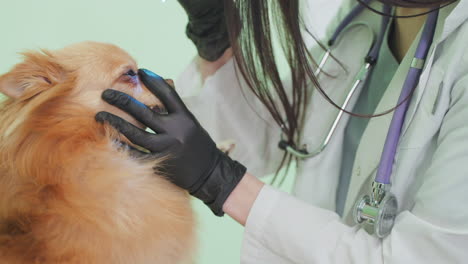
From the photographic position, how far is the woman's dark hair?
0.94m

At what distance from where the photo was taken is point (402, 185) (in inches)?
32.7

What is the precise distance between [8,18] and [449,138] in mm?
1282

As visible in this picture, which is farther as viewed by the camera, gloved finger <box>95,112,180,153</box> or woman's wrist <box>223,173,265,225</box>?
woman's wrist <box>223,173,265,225</box>

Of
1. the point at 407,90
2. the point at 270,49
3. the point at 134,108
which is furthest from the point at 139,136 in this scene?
the point at 407,90

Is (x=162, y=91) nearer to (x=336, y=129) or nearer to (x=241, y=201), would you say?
(x=241, y=201)

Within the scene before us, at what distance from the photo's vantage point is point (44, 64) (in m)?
0.72

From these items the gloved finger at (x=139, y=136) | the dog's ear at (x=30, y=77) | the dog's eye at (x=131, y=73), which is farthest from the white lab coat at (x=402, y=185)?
the dog's ear at (x=30, y=77)

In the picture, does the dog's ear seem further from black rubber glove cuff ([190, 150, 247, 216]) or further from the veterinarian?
black rubber glove cuff ([190, 150, 247, 216])

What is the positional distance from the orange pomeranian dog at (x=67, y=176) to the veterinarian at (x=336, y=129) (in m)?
0.05

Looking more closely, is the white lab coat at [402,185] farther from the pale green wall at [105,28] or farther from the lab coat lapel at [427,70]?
the pale green wall at [105,28]

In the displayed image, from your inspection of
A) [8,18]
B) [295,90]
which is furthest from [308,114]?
[8,18]

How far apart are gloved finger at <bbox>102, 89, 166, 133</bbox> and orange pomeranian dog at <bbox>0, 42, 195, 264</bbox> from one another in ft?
0.10

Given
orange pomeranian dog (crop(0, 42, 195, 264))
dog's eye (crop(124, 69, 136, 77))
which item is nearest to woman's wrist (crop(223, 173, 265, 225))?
orange pomeranian dog (crop(0, 42, 195, 264))

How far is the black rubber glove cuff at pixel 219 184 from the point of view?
0.84 meters
